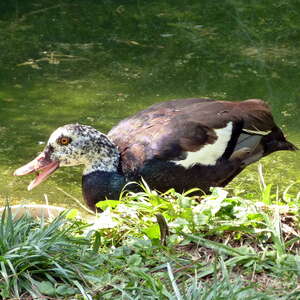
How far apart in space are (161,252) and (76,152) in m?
2.11

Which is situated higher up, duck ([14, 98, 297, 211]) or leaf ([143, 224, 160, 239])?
A: leaf ([143, 224, 160, 239])

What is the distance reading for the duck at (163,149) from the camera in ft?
18.0

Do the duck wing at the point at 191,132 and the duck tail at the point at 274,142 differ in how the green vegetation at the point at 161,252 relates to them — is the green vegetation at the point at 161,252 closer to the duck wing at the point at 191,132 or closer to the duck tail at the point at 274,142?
the duck wing at the point at 191,132

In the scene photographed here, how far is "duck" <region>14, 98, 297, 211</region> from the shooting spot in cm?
547

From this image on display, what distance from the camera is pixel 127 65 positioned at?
826cm

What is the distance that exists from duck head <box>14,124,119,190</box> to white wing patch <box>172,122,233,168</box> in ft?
A: 1.52

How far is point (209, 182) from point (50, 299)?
2.49 m

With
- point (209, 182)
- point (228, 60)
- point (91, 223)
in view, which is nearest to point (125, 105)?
point (228, 60)

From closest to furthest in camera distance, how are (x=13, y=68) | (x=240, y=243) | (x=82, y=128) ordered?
(x=240, y=243)
(x=82, y=128)
(x=13, y=68)

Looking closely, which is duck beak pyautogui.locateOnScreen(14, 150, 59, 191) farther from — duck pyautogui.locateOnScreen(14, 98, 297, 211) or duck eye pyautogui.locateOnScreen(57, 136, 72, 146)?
duck eye pyautogui.locateOnScreen(57, 136, 72, 146)

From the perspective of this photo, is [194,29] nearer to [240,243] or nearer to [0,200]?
[0,200]

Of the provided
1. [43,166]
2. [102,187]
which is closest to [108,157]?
[102,187]

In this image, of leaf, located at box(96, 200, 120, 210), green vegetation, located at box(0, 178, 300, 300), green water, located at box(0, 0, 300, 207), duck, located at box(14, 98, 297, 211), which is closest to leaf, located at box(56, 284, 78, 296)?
green vegetation, located at box(0, 178, 300, 300)

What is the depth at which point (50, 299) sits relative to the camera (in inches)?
133
